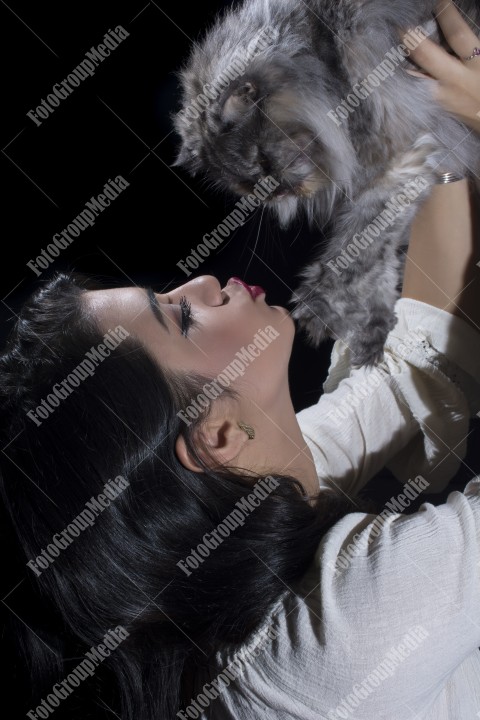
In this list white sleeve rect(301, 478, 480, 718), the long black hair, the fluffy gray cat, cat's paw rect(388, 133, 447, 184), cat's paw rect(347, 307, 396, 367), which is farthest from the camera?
cat's paw rect(347, 307, 396, 367)

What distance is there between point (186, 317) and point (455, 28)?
26.7 inches

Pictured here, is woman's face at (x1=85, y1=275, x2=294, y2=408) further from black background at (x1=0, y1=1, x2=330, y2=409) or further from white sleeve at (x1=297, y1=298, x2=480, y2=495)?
black background at (x1=0, y1=1, x2=330, y2=409)

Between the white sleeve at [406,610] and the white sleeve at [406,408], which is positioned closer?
the white sleeve at [406,610]

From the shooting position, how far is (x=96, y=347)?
100 centimetres

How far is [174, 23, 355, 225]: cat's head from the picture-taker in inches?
42.1

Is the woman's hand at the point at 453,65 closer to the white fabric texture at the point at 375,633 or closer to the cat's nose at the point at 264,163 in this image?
the cat's nose at the point at 264,163

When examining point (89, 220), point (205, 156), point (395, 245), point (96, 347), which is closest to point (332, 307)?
point (395, 245)

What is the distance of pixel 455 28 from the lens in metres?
1.02

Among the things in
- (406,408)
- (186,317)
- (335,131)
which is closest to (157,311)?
(186,317)

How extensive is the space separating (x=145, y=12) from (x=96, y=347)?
862 mm

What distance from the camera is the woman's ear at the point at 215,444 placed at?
0.99 meters

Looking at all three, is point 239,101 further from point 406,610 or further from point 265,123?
point 406,610

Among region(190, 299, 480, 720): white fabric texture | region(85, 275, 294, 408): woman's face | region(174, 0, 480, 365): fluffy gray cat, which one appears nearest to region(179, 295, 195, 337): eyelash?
region(85, 275, 294, 408): woman's face

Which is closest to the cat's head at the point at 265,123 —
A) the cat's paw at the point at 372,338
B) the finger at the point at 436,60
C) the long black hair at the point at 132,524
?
the finger at the point at 436,60
